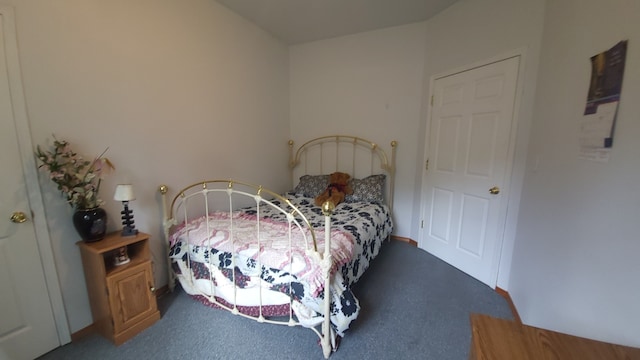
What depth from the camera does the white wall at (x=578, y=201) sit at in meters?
0.97

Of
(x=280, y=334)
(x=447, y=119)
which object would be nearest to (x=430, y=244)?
(x=447, y=119)

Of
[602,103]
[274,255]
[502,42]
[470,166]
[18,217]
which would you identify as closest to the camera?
[602,103]

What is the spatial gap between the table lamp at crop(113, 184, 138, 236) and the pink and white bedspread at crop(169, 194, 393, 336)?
1.14 ft

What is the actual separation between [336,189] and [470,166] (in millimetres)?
1488

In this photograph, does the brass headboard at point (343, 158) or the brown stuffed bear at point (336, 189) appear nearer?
the brown stuffed bear at point (336, 189)

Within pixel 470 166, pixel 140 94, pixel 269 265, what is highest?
pixel 140 94

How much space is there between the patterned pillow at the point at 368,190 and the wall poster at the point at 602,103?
→ 1901 millimetres

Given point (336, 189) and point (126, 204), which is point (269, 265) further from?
point (336, 189)

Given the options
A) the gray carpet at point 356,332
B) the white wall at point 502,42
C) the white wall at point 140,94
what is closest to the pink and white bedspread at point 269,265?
the gray carpet at point 356,332

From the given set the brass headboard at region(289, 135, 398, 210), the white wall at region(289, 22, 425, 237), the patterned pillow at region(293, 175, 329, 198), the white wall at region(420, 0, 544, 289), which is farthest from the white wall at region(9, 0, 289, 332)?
the white wall at region(420, 0, 544, 289)

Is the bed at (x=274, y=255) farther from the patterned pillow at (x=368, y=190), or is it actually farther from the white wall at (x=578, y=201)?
the white wall at (x=578, y=201)

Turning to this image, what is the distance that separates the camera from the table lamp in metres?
1.63

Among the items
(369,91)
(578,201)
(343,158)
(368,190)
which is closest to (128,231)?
(368,190)

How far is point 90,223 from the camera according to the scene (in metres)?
1.52
